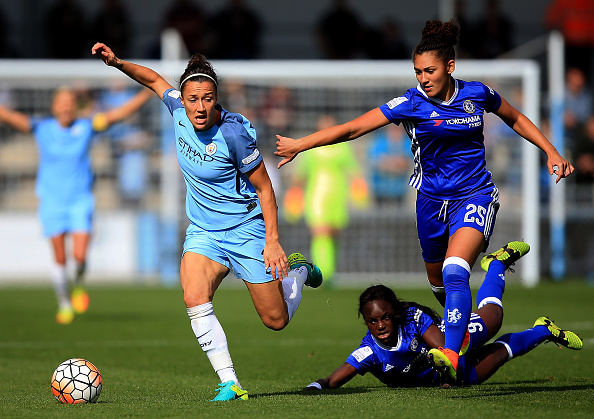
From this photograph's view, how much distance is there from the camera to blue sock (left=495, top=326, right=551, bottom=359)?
6.57m

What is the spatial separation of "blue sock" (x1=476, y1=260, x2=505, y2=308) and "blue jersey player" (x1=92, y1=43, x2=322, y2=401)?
1523mm

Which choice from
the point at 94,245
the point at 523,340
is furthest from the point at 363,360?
the point at 94,245

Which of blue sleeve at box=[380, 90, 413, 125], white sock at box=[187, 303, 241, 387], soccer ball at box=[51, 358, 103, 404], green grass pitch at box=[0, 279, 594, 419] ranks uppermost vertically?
blue sleeve at box=[380, 90, 413, 125]

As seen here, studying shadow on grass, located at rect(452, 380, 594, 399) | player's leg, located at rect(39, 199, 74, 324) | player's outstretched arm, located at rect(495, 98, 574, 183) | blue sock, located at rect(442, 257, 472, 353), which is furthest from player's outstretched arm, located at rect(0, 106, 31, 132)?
shadow on grass, located at rect(452, 380, 594, 399)

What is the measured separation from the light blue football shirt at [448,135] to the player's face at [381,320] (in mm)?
887

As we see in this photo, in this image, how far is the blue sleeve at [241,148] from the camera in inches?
229

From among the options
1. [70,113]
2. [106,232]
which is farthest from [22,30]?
[70,113]

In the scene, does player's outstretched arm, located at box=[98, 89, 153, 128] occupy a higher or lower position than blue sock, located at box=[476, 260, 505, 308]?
higher

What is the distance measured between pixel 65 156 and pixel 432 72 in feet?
21.7

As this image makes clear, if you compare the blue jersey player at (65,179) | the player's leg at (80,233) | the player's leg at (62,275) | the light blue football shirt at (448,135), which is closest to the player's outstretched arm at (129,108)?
the blue jersey player at (65,179)

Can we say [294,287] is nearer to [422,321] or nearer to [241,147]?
[422,321]

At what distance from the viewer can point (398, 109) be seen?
6207 mm

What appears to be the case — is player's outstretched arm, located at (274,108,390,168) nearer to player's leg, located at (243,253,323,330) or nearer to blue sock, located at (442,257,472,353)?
player's leg, located at (243,253,323,330)

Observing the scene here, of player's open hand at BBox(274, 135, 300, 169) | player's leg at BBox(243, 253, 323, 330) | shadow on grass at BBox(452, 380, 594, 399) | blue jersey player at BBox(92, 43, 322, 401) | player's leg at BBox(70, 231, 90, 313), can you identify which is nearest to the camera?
player's open hand at BBox(274, 135, 300, 169)
